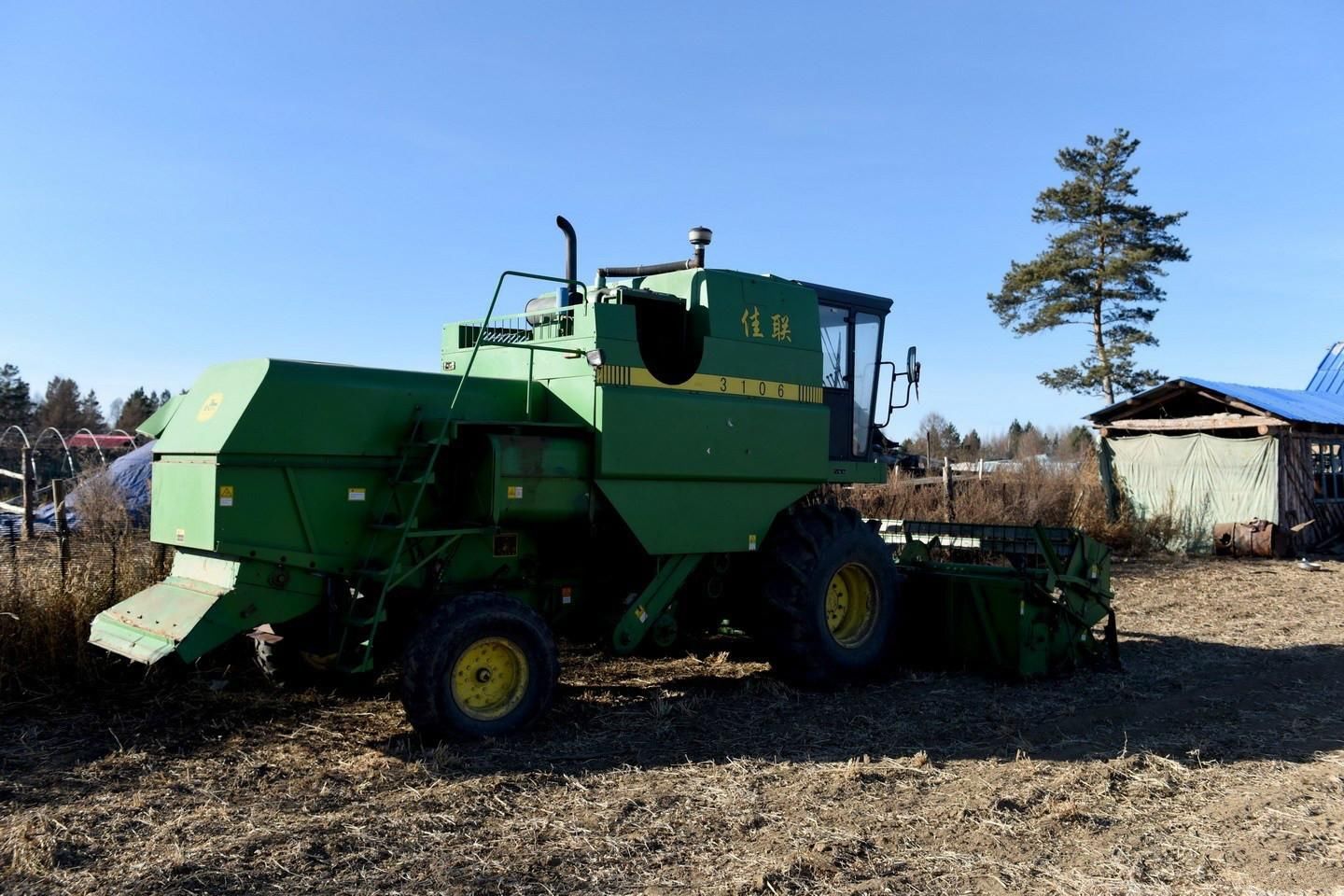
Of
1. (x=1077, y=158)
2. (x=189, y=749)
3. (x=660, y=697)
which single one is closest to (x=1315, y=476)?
(x=1077, y=158)

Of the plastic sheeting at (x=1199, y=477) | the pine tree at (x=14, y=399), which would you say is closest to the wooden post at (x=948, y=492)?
the plastic sheeting at (x=1199, y=477)

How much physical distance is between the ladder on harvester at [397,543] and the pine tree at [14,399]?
3639 cm

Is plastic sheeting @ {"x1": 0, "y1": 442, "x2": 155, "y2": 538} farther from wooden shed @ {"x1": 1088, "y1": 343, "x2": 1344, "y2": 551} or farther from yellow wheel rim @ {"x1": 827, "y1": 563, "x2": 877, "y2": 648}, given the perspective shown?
wooden shed @ {"x1": 1088, "y1": 343, "x2": 1344, "y2": 551}

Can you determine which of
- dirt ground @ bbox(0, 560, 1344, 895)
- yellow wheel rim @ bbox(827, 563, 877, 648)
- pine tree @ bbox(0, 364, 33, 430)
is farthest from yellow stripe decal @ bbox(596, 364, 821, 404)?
pine tree @ bbox(0, 364, 33, 430)

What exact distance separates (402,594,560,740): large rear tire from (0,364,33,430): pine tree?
121 feet

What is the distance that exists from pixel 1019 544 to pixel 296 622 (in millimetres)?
→ 5755

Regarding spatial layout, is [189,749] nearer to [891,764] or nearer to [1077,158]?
[891,764]

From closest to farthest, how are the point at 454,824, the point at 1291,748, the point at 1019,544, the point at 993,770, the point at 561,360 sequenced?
the point at 454,824 → the point at 993,770 → the point at 1291,748 → the point at 561,360 → the point at 1019,544

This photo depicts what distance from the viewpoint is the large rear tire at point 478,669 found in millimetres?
5691

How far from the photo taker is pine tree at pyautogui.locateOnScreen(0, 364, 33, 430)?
3797cm

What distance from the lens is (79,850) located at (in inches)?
167

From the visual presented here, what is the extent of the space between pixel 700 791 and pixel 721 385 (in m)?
3.02

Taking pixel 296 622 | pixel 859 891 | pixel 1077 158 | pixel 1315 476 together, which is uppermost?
pixel 1077 158

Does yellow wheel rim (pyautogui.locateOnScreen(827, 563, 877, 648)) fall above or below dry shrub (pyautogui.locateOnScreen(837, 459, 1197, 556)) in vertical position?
below
